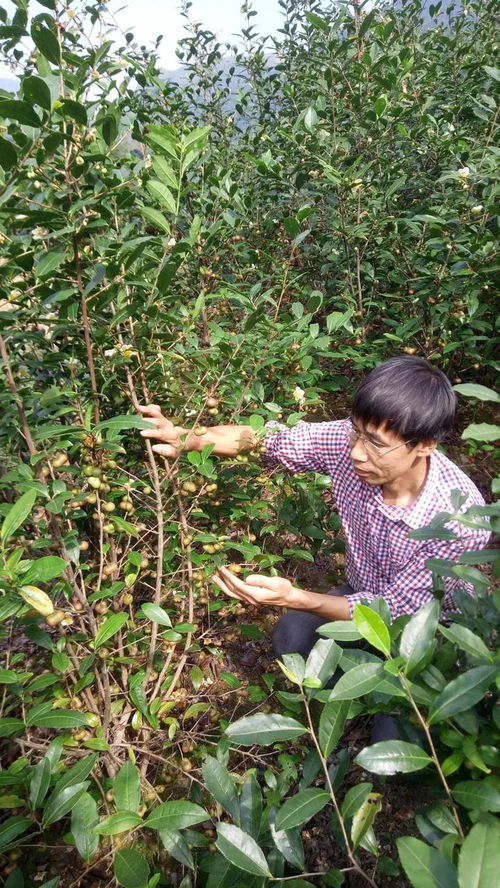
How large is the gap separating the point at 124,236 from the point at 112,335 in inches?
11.1

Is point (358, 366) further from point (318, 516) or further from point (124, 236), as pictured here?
point (124, 236)

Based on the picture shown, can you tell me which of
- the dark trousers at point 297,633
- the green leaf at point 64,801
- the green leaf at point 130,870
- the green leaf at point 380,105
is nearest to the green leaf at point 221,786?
the green leaf at point 130,870

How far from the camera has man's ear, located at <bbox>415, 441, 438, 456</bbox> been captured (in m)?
1.51

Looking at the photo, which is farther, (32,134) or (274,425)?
(274,425)

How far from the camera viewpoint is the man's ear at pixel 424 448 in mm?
1506

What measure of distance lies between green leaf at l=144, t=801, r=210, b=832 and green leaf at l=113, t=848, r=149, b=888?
6 centimetres

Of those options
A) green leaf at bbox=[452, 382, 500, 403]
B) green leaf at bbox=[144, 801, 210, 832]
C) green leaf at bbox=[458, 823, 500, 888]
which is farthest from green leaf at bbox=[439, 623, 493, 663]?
green leaf at bbox=[144, 801, 210, 832]

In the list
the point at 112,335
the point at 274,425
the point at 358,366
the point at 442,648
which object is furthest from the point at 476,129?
the point at 442,648

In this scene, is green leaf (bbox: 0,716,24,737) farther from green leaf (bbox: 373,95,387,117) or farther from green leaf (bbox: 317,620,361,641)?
green leaf (bbox: 373,95,387,117)

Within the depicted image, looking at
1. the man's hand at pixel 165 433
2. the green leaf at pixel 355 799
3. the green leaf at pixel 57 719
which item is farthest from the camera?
the man's hand at pixel 165 433

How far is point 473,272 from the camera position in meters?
2.57

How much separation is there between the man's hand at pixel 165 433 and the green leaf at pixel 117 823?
2.98 feet

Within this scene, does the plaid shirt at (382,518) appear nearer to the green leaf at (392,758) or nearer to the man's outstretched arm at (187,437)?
the man's outstretched arm at (187,437)

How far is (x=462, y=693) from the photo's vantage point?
668 millimetres
